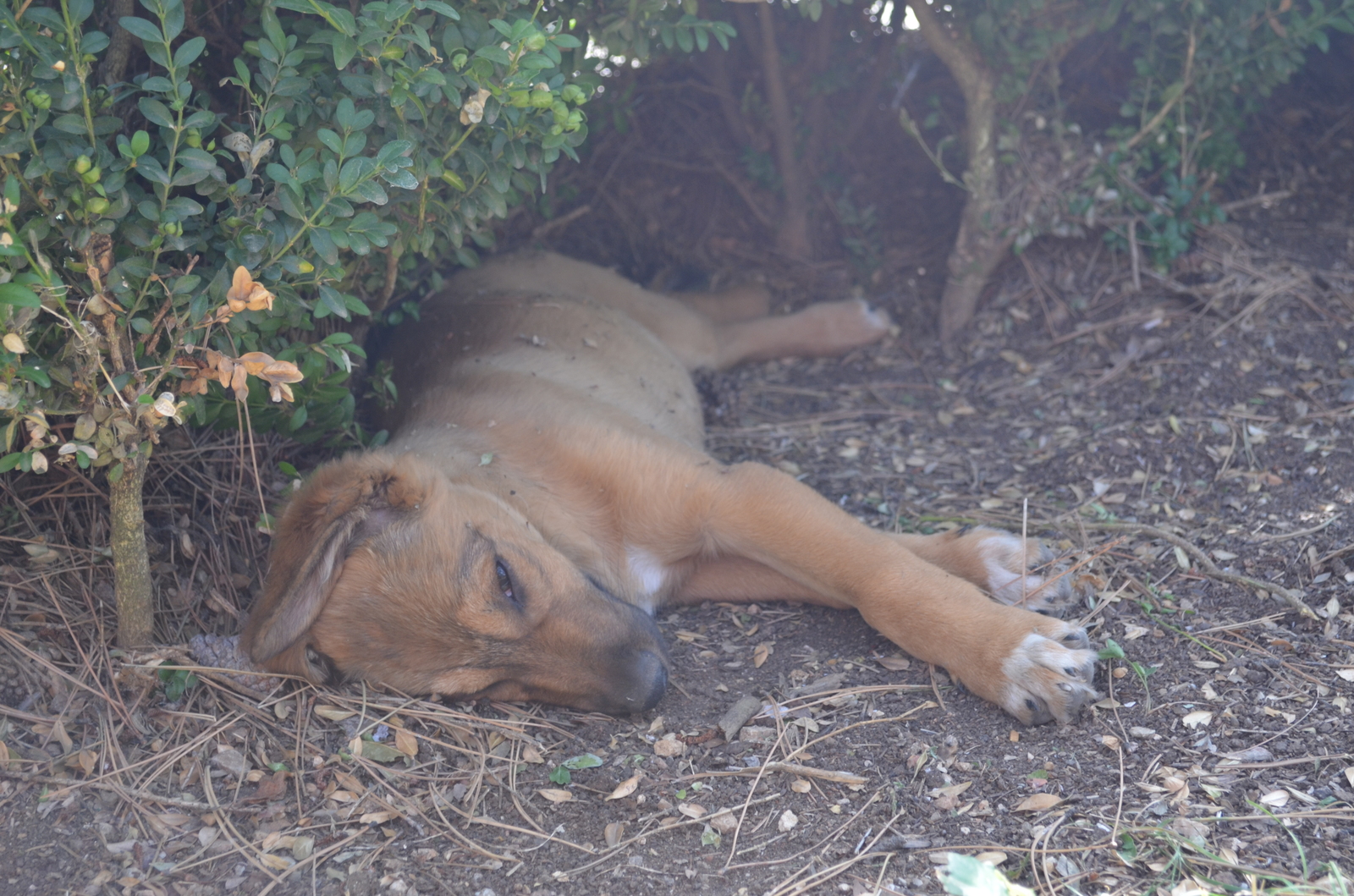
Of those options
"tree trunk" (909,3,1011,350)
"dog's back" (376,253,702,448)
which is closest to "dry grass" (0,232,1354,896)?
"dog's back" (376,253,702,448)

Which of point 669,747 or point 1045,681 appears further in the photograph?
point 669,747

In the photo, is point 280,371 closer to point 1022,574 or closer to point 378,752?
point 378,752

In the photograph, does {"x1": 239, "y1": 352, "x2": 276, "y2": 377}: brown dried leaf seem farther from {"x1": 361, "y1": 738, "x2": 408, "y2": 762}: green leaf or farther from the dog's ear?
{"x1": 361, "y1": 738, "x2": 408, "y2": 762}: green leaf

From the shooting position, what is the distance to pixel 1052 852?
2.30m

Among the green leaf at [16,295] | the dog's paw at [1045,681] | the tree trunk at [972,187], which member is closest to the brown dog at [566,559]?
the dog's paw at [1045,681]

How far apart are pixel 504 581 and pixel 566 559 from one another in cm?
26

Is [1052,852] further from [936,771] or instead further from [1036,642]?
[1036,642]

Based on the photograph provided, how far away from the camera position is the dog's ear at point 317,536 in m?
2.88

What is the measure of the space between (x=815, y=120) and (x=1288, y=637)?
14.4ft

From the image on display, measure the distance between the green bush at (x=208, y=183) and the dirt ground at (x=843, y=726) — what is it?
1.38ft

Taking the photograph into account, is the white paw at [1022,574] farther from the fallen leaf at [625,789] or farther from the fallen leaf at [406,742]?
the fallen leaf at [406,742]

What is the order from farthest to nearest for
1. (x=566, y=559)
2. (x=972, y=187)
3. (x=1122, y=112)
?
(x=972, y=187)
(x=1122, y=112)
(x=566, y=559)

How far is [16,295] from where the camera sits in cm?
214

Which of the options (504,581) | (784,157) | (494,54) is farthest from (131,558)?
(784,157)
